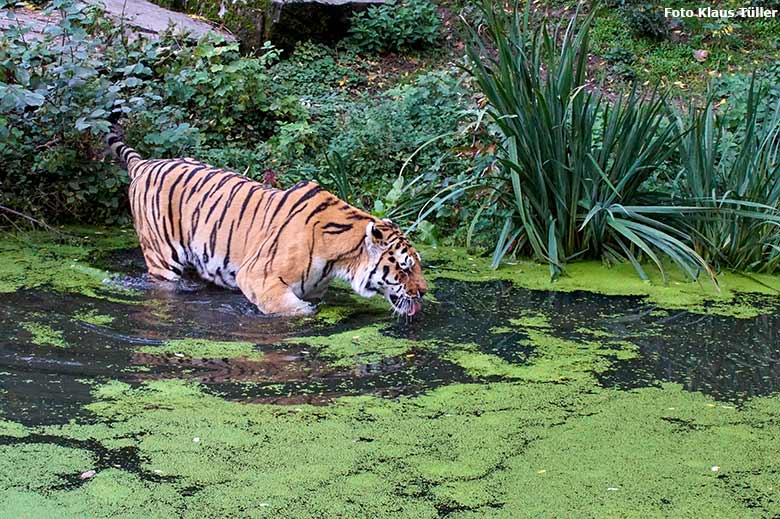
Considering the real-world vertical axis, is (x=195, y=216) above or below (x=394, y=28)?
below

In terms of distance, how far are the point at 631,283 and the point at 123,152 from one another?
3692 mm

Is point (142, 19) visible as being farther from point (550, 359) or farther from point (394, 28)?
point (550, 359)

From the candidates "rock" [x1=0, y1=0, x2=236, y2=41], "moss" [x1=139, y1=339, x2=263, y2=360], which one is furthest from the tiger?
"rock" [x1=0, y1=0, x2=236, y2=41]

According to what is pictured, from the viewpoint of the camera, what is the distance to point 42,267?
6.34 meters

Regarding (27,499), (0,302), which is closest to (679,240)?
(0,302)

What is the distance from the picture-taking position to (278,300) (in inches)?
217

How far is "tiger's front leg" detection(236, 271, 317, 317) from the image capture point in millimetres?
5520

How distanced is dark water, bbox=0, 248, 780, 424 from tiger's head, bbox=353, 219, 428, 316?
13 cm

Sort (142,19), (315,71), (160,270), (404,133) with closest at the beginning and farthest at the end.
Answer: (160,270)
(404,133)
(142,19)
(315,71)

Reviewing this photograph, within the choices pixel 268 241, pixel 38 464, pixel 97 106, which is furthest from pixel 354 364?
pixel 97 106

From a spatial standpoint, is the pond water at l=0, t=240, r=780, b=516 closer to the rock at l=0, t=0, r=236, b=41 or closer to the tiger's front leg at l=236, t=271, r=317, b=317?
the tiger's front leg at l=236, t=271, r=317, b=317

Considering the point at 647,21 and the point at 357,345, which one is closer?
the point at 357,345

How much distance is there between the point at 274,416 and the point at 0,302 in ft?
7.58

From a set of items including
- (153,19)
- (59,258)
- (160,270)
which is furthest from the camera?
(153,19)
